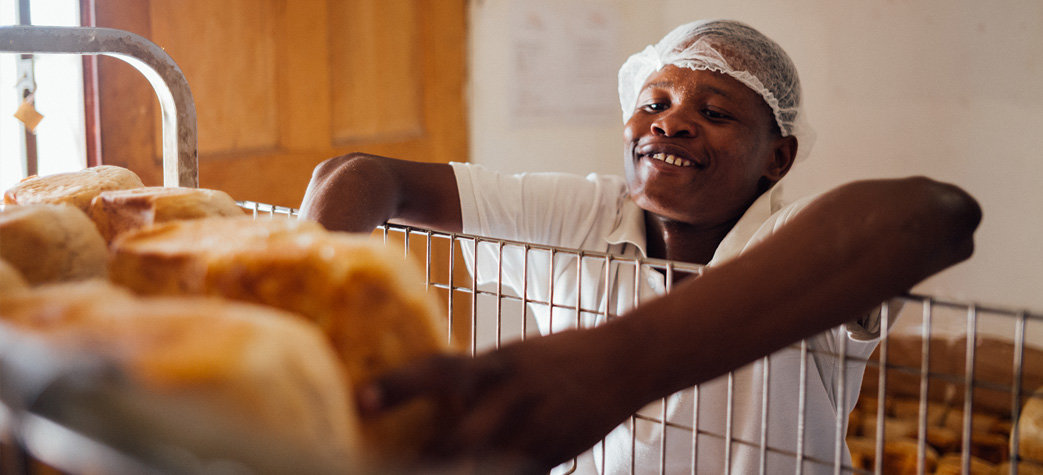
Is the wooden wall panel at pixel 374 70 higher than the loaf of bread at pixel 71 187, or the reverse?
the wooden wall panel at pixel 374 70

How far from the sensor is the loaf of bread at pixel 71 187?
1.49 ft

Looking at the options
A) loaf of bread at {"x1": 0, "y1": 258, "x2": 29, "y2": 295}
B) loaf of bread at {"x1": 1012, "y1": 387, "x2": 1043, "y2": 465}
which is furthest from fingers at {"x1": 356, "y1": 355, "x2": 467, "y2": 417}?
loaf of bread at {"x1": 1012, "y1": 387, "x2": 1043, "y2": 465}

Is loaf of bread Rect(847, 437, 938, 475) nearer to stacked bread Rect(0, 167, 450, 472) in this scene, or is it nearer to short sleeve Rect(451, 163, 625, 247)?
short sleeve Rect(451, 163, 625, 247)

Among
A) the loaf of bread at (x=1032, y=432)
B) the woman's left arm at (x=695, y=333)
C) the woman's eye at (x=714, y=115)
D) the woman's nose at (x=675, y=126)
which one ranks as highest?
the woman's eye at (x=714, y=115)

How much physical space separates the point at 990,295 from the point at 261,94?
1.72 meters

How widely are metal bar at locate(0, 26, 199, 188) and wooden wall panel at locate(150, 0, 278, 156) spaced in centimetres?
90

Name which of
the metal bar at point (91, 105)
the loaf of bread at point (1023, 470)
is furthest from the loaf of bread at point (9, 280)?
the loaf of bread at point (1023, 470)

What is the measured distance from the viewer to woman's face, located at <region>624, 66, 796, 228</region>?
99 centimetres

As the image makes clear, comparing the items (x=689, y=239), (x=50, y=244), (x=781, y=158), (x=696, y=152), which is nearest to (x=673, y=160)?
(x=696, y=152)

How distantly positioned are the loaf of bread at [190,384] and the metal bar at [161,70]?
0.33 meters

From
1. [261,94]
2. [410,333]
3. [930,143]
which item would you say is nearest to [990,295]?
[930,143]

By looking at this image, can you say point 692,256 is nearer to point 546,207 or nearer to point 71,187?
point 546,207

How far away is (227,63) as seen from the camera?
60.1 inches

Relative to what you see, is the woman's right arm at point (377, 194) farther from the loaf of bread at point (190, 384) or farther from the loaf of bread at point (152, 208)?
the loaf of bread at point (190, 384)
